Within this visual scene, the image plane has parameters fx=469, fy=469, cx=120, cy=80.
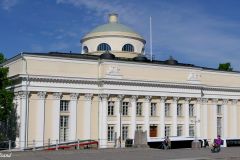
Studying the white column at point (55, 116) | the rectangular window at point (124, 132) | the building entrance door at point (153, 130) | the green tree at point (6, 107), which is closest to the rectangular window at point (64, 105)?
the white column at point (55, 116)

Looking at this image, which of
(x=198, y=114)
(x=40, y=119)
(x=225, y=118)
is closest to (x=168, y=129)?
(x=198, y=114)

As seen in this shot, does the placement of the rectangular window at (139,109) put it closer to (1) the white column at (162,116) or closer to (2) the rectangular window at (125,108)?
(2) the rectangular window at (125,108)

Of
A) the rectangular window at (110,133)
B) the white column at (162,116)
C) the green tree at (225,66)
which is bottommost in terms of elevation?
the rectangular window at (110,133)

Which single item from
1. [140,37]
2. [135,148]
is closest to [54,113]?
[135,148]

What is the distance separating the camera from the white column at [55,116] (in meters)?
52.8

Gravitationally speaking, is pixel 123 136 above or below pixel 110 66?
below

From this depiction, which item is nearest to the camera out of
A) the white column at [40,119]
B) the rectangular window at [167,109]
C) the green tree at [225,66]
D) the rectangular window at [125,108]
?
the white column at [40,119]

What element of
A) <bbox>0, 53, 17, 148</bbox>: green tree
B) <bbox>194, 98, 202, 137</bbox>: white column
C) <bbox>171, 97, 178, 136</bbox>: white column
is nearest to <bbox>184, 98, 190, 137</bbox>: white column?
<bbox>171, 97, 178, 136</bbox>: white column

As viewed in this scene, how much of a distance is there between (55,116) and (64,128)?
2.09 meters

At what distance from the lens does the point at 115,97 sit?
56938 mm

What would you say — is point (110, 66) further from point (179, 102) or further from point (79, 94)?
point (179, 102)

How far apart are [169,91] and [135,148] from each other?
1858 centimetres

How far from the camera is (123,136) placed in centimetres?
5756

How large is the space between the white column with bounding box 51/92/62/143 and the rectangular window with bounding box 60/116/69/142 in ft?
2.89
